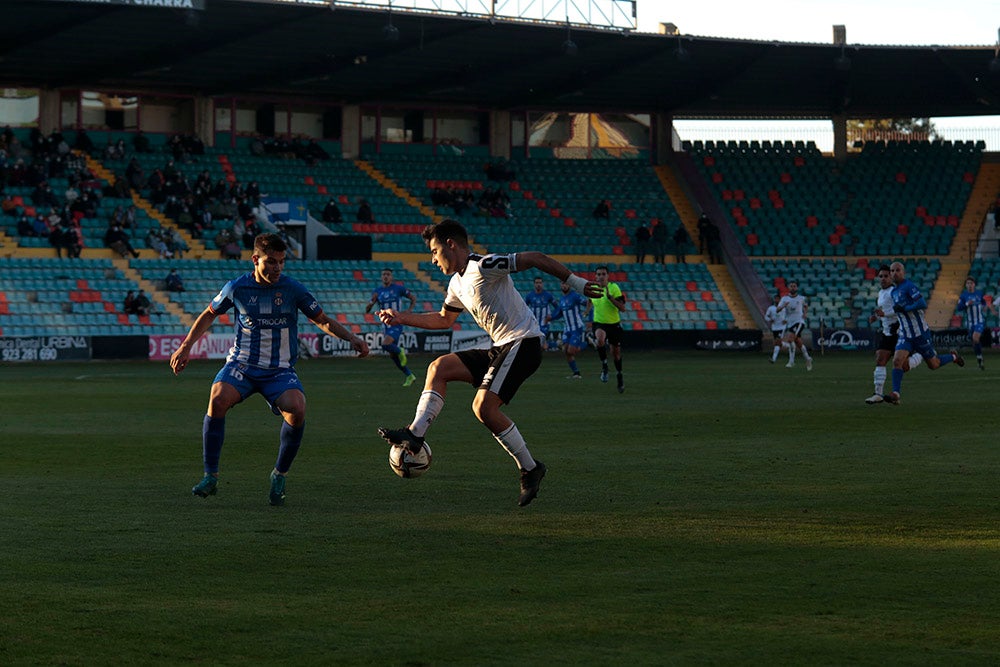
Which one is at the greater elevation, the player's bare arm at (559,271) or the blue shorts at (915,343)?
the player's bare arm at (559,271)

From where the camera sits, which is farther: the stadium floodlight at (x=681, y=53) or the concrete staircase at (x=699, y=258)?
the concrete staircase at (x=699, y=258)

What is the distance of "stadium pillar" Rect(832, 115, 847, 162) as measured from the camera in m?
57.8

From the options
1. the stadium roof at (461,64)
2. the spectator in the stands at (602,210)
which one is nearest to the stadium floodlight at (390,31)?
the stadium roof at (461,64)

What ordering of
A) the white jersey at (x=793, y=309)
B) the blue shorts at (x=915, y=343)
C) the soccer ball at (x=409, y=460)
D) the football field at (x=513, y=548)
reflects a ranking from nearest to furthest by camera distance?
1. the football field at (x=513, y=548)
2. the soccer ball at (x=409, y=460)
3. the blue shorts at (x=915, y=343)
4. the white jersey at (x=793, y=309)

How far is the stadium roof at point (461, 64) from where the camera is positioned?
140 ft

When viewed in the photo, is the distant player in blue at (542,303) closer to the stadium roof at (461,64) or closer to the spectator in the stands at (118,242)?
the stadium roof at (461,64)

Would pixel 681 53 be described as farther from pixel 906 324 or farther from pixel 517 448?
pixel 517 448

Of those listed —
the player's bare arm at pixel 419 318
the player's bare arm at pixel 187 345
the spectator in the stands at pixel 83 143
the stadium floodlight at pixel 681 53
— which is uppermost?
the stadium floodlight at pixel 681 53

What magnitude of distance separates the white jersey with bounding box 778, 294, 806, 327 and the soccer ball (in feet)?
89.7

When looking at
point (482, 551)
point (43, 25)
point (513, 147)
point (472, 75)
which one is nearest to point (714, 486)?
point (482, 551)

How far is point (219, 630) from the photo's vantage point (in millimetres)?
6355

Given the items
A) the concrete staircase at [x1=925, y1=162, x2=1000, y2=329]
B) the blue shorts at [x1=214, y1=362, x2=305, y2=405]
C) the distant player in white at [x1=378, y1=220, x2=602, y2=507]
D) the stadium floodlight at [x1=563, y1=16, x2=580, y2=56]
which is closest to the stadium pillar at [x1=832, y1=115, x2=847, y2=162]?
the concrete staircase at [x1=925, y1=162, x2=1000, y2=329]

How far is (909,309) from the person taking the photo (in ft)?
70.6

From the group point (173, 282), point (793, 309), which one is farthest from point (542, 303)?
point (173, 282)
